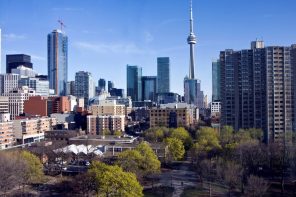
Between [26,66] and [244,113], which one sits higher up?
[26,66]

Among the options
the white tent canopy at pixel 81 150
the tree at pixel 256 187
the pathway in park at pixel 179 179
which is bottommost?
the pathway in park at pixel 179 179

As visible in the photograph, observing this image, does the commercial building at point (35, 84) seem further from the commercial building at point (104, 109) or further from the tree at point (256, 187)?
the tree at point (256, 187)

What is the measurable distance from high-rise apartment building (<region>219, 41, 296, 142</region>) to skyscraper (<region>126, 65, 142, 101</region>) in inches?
2520

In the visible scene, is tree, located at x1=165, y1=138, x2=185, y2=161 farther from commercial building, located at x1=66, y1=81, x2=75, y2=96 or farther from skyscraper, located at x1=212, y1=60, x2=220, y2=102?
commercial building, located at x1=66, y1=81, x2=75, y2=96

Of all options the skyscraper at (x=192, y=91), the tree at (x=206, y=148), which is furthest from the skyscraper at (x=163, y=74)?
the tree at (x=206, y=148)

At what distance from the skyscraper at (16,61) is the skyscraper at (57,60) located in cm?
1137

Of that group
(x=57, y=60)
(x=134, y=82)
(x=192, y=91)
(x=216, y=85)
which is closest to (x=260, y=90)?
(x=192, y=91)

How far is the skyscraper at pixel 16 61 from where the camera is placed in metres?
97.1

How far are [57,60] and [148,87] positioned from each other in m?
28.1

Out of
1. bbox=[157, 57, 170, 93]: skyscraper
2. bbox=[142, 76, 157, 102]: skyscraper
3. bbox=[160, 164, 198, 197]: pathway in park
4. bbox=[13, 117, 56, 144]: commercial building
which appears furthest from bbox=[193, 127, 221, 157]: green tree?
bbox=[157, 57, 170, 93]: skyscraper

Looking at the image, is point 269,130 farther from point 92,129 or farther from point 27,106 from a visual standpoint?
point 27,106

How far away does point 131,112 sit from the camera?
6756 centimetres

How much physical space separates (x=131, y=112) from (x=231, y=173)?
48610 millimetres

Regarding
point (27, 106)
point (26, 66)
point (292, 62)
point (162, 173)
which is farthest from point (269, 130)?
point (26, 66)
